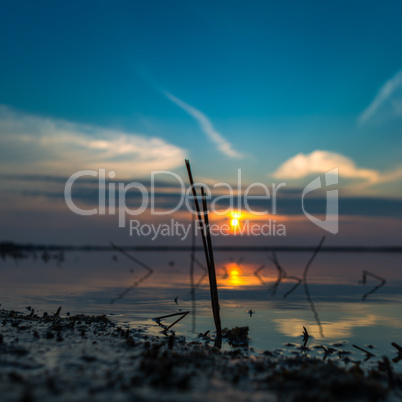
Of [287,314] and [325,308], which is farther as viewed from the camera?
[325,308]

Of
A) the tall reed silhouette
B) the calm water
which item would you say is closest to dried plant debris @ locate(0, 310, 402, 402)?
the tall reed silhouette

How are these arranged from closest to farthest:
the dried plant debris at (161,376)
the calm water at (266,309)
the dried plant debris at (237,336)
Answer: the dried plant debris at (161,376) < the dried plant debris at (237,336) < the calm water at (266,309)

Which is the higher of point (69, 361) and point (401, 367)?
point (69, 361)

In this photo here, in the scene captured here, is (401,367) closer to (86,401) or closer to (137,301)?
(86,401)

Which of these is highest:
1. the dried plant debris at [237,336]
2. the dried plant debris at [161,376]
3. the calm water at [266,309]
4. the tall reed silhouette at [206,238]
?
the tall reed silhouette at [206,238]

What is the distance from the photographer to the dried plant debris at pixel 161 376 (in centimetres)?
560

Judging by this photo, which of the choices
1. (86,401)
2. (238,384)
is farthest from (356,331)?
(86,401)

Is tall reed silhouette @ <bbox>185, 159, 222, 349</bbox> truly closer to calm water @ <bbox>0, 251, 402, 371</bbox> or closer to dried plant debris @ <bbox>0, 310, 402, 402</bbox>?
dried plant debris @ <bbox>0, 310, 402, 402</bbox>

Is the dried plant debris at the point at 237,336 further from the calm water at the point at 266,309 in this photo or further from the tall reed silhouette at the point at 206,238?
the tall reed silhouette at the point at 206,238

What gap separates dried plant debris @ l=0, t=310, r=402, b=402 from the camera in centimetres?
560

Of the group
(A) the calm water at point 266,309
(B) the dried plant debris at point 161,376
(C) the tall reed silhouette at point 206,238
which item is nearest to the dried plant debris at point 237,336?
(A) the calm water at point 266,309

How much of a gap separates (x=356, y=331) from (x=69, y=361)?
9.64 meters

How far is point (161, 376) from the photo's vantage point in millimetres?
6043

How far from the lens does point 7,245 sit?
10088 centimetres
